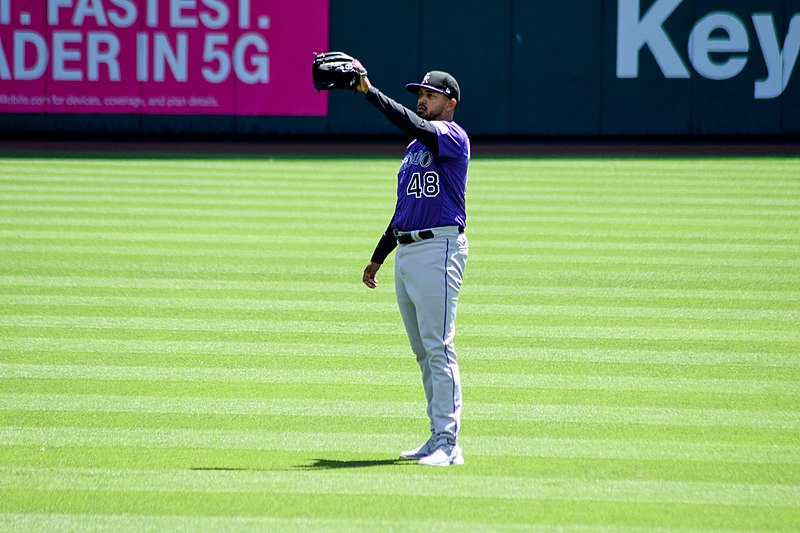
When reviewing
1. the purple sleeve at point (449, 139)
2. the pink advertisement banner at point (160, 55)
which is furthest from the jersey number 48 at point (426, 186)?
the pink advertisement banner at point (160, 55)

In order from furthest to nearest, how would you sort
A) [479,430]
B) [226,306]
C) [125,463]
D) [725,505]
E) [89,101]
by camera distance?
[89,101]
[226,306]
[479,430]
[125,463]
[725,505]

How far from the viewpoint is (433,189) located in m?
5.79

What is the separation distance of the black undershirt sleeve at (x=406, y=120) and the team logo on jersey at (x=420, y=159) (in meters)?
0.16

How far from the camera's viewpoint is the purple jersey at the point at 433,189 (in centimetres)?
Result: 577

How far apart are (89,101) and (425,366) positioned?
16.4m

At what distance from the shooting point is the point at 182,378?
7523 mm

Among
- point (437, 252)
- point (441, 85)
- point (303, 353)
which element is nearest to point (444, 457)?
point (437, 252)

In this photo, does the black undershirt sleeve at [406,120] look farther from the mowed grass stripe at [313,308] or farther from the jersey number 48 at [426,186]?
the mowed grass stripe at [313,308]

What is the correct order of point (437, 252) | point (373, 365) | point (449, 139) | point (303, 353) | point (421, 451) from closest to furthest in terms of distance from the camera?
point (449, 139), point (437, 252), point (421, 451), point (373, 365), point (303, 353)

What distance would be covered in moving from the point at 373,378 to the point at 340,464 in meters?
1.78

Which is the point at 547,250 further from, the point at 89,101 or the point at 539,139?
the point at 89,101

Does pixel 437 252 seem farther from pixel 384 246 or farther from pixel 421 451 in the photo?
pixel 421 451

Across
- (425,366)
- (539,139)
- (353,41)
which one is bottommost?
Answer: (425,366)

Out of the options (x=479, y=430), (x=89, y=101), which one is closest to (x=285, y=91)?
(x=89, y=101)
